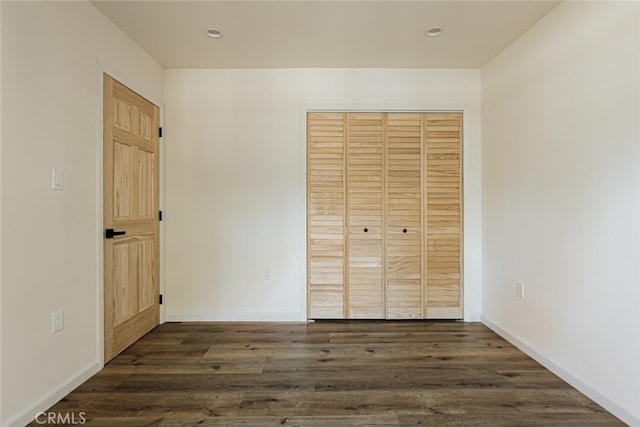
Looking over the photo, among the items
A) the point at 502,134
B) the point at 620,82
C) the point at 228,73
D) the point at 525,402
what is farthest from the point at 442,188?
the point at 228,73

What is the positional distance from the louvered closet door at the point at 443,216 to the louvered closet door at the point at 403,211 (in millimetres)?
112

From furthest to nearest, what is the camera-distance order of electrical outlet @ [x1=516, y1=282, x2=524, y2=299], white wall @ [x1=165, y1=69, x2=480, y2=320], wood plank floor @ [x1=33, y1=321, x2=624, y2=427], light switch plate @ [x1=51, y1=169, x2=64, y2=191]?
white wall @ [x1=165, y1=69, x2=480, y2=320] < electrical outlet @ [x1=516, y1=282, x2=524, y2=299] < light switch plate @ [x1=51, y1=169, x2=64, y2=191] < wood plank floor @ [x1=33, y1=321, x2=624, y2=427]

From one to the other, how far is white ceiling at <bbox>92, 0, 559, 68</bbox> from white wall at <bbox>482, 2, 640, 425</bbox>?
0.35 metres

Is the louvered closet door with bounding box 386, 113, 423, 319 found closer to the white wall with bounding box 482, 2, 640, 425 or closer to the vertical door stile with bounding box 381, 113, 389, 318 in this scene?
the vertical door stile with bounding box 381, 113, 389, 318

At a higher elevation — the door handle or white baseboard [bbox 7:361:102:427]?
the door handle

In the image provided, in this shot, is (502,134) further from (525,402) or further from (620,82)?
(525,402)

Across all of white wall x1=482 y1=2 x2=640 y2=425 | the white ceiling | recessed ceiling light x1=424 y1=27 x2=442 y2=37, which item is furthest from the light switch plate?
white wall x1=482 y1=2 x2=640 y2=425

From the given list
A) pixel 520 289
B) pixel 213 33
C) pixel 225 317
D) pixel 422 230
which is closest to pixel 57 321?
pixel 225 317

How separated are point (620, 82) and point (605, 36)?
316 millimetres

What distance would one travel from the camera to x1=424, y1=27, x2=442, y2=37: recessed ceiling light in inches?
95.0

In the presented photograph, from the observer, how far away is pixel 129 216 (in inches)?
101

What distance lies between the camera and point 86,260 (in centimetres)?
210

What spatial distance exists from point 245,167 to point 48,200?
1.60 metres

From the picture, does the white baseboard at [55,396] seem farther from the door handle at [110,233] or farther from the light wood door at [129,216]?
the door handle at [110,233]
